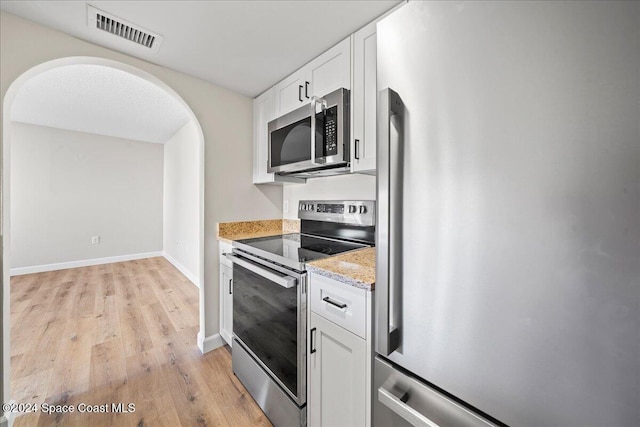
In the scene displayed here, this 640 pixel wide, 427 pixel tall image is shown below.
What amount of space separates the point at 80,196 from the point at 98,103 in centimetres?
234

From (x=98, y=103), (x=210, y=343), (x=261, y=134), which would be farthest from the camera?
(x=98, y=103)

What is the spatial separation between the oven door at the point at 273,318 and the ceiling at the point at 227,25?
1.36 m

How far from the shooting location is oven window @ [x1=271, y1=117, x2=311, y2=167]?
1.64m

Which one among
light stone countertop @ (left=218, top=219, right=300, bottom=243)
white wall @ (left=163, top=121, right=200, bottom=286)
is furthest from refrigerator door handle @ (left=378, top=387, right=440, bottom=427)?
white wall @ (left=163, top=121, right=200, bottom=286)

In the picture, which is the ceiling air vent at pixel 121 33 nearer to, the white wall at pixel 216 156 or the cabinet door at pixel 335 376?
the white wall at pixel 216 156

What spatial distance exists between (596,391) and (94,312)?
3.84 metres

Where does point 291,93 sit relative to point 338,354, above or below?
above

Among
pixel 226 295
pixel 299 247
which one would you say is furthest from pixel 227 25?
pixel 226 295

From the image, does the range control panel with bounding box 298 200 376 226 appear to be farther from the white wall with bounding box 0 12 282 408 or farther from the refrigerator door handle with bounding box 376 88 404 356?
the refrigerator door handle with bounding box 376 88 404 356

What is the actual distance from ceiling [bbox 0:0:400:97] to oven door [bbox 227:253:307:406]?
4.45 ft

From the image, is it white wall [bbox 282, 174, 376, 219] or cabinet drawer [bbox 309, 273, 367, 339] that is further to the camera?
white wall [bbox 282, 174, 376, 219]

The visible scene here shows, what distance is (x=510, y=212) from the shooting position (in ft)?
1.76

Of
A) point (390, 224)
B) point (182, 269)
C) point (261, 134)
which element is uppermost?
point (261, 134)

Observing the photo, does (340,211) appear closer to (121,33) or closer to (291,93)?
(291,93)
